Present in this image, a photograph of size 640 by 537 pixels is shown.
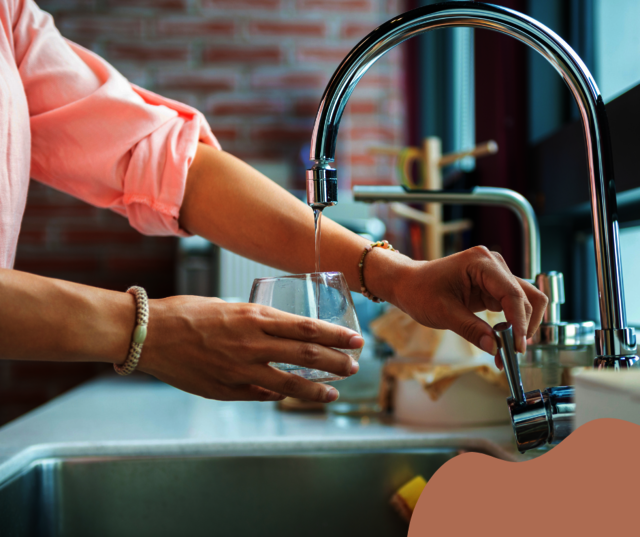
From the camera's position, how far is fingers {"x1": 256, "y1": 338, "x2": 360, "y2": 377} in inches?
18.0

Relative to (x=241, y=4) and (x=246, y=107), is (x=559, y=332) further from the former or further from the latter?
(x=241, y=4)

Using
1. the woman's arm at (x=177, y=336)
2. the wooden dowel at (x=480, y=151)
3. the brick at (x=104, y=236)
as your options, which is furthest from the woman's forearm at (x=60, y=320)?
the brick at (x=104, y=236)

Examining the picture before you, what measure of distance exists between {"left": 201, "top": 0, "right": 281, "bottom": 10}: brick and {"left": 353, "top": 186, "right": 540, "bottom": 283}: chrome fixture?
1519 millimetres

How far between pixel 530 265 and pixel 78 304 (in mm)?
511

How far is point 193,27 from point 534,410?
1862 millimetres

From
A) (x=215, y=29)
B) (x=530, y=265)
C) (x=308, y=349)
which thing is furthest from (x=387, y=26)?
(x=215, y=29)

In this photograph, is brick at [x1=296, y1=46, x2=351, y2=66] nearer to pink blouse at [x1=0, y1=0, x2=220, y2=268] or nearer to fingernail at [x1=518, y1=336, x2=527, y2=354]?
pink blouse at [x1=0, y1=0, x2=220, y2=268]

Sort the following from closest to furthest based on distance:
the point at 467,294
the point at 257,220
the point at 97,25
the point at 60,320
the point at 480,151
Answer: the point at 60,320 < the point at 467,294 < the point at 257,220 < the point at 480,151 < the point at 97,25

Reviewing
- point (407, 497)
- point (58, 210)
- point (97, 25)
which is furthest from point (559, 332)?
point (97, 25)

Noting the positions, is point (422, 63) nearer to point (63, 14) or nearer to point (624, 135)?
point (63, 14)

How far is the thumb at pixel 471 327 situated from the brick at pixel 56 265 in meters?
1.68

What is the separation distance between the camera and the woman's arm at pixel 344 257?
53 cm

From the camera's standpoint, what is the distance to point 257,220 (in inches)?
27.4

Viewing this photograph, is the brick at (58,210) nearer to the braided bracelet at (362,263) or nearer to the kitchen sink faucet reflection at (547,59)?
the braided bracelet at (362,263)
